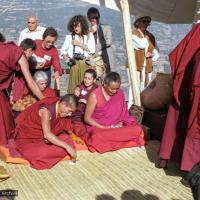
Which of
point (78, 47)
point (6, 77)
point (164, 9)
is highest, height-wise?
point (164, 9)

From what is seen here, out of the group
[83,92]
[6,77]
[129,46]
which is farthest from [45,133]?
[129,46]

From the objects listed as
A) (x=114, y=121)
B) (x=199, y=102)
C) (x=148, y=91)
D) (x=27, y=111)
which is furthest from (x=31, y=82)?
(x=199, y=102)

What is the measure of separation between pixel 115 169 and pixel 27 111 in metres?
1.12

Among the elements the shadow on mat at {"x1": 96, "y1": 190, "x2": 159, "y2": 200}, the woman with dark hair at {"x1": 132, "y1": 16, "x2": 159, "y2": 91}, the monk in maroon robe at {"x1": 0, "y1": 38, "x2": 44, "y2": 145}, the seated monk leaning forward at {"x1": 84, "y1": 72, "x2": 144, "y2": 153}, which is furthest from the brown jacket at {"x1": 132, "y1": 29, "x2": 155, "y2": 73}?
the shadow on mat at {"x1": 96, "y1": 190, "x2": 159, "y2": 200}

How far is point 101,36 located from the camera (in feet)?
21.8

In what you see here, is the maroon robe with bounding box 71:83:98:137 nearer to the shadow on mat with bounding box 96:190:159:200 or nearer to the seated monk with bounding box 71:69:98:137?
the seated monk with bounding box 71:69:98:137

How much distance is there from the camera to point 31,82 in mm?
4973

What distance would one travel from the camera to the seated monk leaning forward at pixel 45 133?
14.7 feet

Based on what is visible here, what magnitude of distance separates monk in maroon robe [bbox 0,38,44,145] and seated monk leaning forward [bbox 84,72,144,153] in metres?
0.67

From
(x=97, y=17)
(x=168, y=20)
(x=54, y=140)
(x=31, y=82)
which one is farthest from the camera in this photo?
(x=168, y=20)

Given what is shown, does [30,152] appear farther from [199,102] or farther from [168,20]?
[168,20]

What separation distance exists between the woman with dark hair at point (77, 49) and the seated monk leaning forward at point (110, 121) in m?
1.27

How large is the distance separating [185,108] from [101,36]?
Result: 8.82ft

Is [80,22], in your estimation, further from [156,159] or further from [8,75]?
[156,159]
